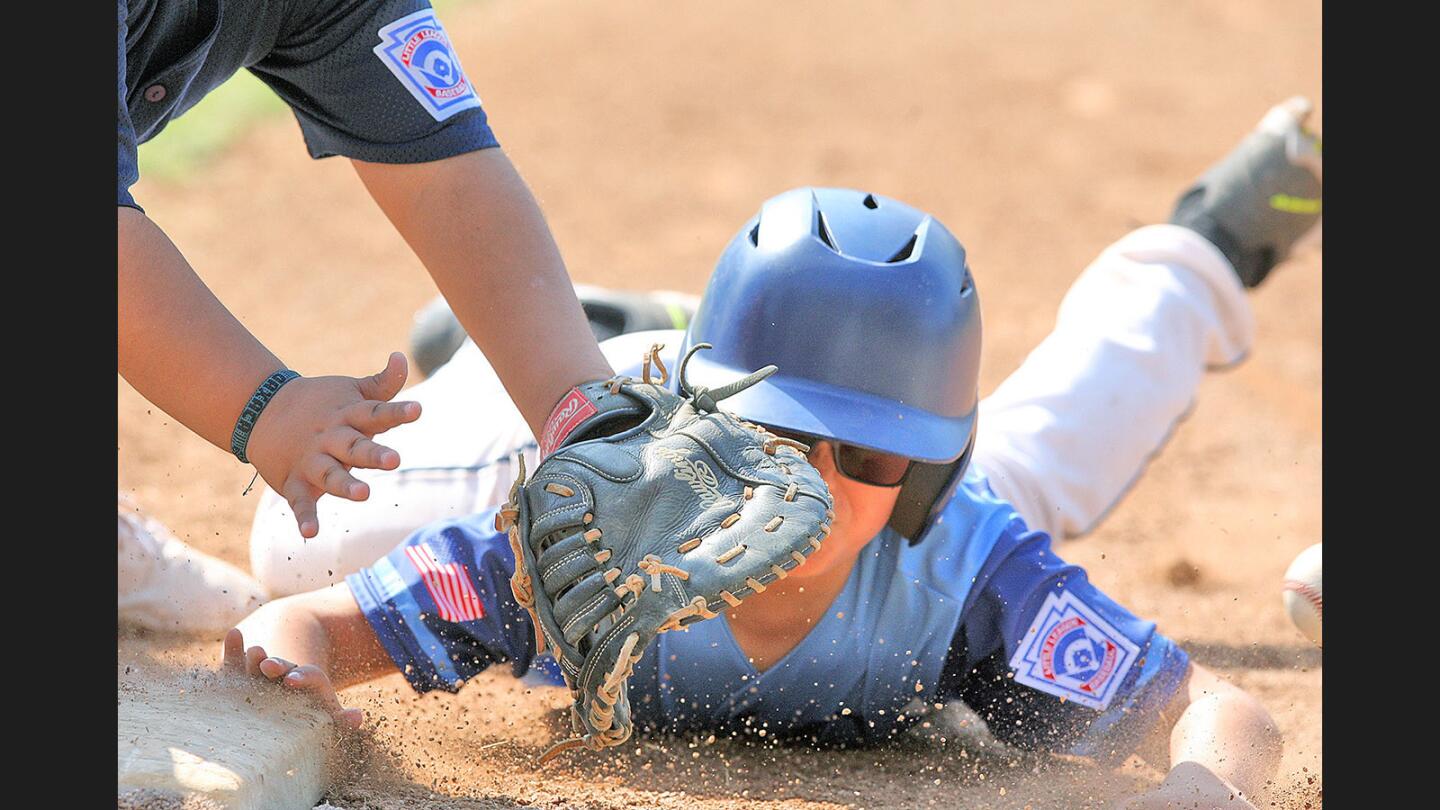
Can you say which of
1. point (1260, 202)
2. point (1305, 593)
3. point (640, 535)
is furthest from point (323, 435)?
point (1260, 202)

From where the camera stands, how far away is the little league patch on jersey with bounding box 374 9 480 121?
1935mm

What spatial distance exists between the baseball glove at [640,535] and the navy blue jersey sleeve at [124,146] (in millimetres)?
493

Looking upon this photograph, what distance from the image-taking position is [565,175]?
652 cm

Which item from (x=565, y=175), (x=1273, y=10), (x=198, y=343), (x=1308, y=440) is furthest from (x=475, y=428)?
(x=1273, y=10)

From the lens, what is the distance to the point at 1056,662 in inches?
88.3

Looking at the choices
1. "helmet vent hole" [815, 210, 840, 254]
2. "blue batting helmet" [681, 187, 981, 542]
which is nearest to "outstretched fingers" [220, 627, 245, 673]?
"blue batting helmet" [681, 187, 981, 542]

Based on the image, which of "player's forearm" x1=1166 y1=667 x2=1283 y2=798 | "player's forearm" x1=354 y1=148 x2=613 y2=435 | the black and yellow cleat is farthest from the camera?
the black and yellow cleat

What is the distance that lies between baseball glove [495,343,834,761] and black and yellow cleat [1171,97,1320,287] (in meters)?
2.14

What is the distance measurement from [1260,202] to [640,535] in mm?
2378

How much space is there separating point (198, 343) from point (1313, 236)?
9.53 ft

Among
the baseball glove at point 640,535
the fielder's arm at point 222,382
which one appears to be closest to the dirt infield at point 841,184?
the baseball glove at point 640,535

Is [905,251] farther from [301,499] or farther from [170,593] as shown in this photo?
[170,593]

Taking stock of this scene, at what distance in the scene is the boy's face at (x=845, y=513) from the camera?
2.12 m

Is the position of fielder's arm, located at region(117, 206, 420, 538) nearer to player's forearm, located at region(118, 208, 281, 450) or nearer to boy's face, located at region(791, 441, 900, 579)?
player's forearm, located at region(118, 208, 281, 450)
